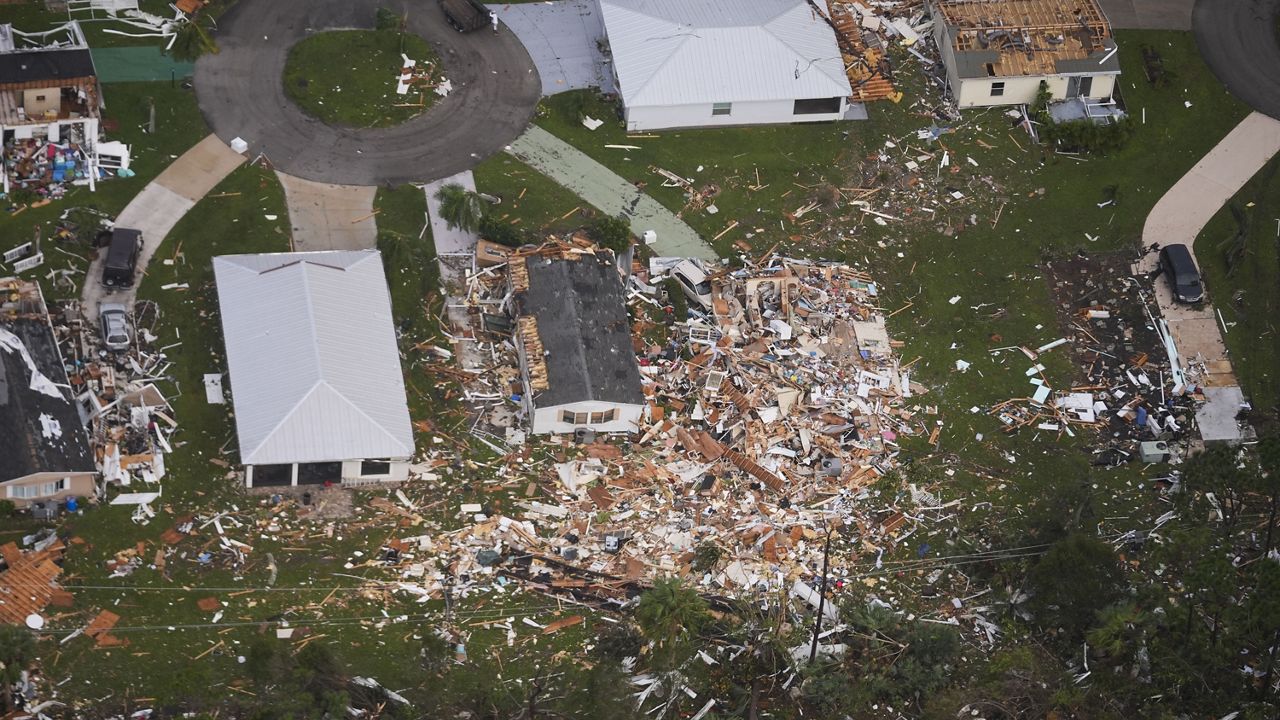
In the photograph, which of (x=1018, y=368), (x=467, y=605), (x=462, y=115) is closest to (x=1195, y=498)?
(x=1018, y=368)

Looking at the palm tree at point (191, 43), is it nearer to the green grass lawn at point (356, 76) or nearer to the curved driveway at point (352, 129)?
the curved driveway at point (352, 129)

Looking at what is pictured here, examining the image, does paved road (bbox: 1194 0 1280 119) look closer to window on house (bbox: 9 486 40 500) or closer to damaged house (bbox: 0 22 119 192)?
damaged house (bbox: 0 22 119 192)

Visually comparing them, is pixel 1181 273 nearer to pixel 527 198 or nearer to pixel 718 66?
pixel 718 66

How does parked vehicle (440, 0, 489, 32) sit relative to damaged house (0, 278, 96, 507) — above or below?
above

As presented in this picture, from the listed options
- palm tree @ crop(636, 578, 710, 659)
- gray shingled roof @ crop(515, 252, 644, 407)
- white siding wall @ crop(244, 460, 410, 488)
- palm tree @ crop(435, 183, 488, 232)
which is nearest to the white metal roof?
palm tree @ crop(435, 183, 488, 232)

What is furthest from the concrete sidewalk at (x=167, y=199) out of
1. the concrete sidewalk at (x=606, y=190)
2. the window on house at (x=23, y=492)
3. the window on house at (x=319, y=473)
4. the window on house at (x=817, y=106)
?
the window on house at (x=817, y=106)

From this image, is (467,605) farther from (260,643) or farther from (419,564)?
(260,643)

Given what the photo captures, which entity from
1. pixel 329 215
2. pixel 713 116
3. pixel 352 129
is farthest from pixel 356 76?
pixel 713 116
